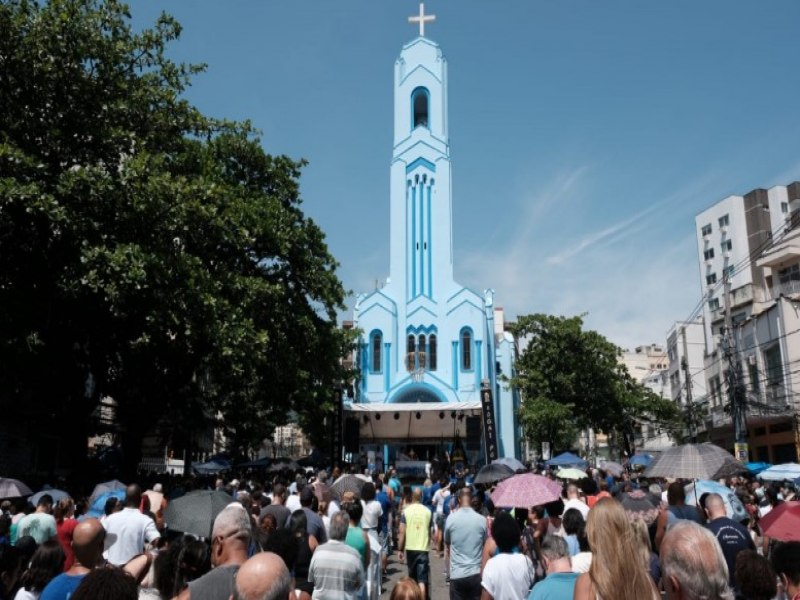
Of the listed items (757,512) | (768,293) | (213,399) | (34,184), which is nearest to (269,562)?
(757,512)

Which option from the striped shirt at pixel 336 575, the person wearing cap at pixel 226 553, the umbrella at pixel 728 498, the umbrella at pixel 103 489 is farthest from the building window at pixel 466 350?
the person wearing cap at pixel 226 553

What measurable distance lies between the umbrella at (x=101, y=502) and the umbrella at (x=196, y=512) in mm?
3127

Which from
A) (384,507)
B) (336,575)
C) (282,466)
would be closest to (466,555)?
(336,575)

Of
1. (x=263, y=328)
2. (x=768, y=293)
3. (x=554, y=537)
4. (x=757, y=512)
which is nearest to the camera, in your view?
(x=554, y=537)

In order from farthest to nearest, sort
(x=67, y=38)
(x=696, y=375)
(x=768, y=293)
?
1. (x=696, y=375)
2. (x=768, y=293)
3. (x=67, y=38)

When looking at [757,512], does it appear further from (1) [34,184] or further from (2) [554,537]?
(1) [34,184]

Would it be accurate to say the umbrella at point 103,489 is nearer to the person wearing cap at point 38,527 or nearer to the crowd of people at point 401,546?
the crowd of people at point 401,546

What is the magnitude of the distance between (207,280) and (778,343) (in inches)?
1075

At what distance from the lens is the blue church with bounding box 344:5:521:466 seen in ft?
127

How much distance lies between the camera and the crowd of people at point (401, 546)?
319cm

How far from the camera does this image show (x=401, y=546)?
10125 millimetres

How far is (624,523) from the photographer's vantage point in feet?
10.7

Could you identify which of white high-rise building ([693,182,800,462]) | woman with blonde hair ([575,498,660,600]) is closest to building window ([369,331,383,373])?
white high-rise building ([693,182,800,462])

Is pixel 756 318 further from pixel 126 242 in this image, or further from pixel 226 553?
pixel 226 553
